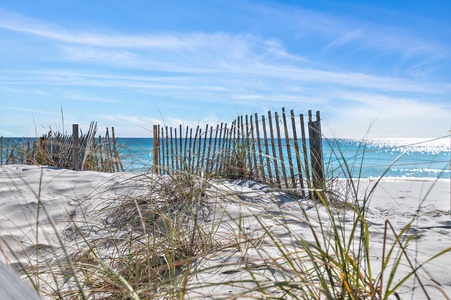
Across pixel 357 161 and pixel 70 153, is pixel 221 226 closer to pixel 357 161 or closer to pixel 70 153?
pixel 70 153

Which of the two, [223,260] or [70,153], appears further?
[70,153]

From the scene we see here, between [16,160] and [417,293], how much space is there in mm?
8044

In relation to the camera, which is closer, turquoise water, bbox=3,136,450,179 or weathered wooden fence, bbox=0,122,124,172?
turquoise water, bbox=3,136,450,179

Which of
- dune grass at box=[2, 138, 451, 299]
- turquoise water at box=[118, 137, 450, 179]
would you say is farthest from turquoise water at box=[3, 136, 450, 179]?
dune grass at box=[2, 138, 451, 299]

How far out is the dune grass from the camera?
4.03 feet

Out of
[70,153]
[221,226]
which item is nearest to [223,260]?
[221,226]

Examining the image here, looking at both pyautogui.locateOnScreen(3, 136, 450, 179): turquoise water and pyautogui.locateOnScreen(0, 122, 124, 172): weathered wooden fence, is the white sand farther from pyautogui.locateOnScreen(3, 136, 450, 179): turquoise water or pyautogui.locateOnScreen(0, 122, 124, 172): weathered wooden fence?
pyautogui.locateOnScreen(0, 122, 124, 172): weathered wooden fence

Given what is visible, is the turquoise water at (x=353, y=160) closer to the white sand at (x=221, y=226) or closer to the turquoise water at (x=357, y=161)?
the turquoise water at (x=357, y=161)

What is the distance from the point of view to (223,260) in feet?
6.93

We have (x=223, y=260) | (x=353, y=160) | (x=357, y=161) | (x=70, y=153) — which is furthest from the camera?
(x=357, y=161)

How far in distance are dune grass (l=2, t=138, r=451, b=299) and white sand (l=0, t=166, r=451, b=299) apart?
2cm

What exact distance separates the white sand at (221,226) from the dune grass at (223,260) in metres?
0.02

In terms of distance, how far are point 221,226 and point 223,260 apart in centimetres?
60

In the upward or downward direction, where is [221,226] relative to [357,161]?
upward
